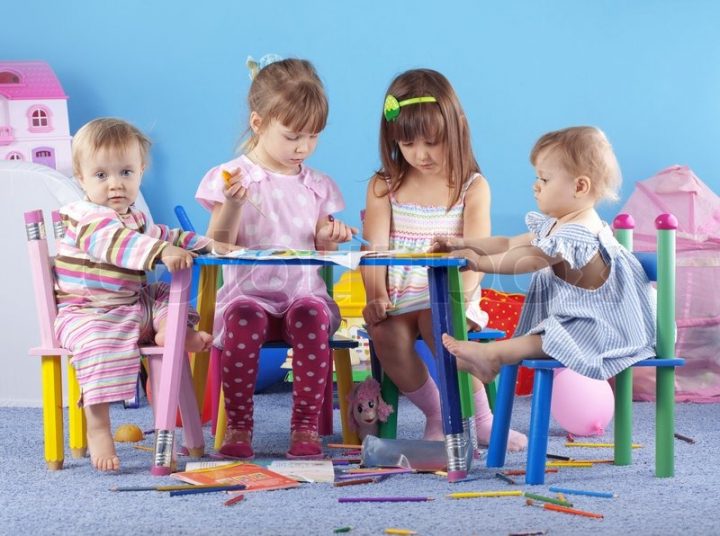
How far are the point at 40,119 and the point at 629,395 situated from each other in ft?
6.26

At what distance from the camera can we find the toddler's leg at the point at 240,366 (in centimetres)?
189

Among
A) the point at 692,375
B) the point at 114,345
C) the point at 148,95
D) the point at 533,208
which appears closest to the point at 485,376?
the point at 114,345

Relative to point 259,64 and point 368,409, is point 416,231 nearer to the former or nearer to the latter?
point 368,409

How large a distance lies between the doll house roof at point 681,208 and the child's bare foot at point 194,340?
145 centimetres

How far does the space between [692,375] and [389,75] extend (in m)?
1.28

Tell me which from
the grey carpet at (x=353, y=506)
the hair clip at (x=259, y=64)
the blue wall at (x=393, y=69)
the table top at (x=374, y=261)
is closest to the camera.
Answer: the grey carpet at (x=353, y=506)

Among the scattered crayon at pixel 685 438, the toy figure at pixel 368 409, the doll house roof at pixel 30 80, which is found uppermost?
the doll house roof at pixel 30 80

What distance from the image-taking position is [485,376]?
68.4 inches

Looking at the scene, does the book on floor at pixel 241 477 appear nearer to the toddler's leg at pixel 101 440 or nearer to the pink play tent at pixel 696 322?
the toddler's leg at pixel 101 440

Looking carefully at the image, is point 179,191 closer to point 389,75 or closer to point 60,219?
point 389,75

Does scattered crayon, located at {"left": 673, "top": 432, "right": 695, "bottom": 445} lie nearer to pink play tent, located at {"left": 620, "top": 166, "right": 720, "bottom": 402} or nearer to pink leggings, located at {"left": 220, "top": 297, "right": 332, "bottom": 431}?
pink play tent, located at {"left": 620, "top": 166, "right": 720, "bottom": 402}

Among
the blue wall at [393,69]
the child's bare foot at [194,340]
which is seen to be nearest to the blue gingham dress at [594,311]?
the child's bare foot at [194,340]

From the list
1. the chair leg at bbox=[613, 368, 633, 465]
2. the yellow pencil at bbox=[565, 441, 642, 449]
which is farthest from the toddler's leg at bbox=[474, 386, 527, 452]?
the chair leg at bbox=[613, 368, 633, 465]

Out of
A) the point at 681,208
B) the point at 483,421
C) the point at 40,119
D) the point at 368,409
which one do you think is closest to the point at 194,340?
the point at 368,409
